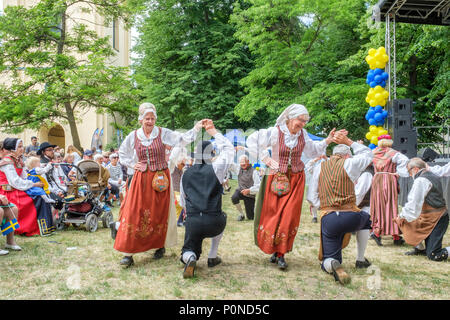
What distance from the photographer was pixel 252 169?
9.13 metres

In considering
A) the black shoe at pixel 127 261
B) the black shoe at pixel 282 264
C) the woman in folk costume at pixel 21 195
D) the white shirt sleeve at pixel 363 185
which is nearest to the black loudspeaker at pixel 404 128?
the white shirt sleeve at pixel 363 185

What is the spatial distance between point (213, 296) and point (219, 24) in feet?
62.0

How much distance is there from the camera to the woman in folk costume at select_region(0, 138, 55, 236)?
594 cm

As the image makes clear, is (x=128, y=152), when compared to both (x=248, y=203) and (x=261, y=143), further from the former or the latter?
(x=248, y=203)

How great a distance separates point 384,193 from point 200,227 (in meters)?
3.59

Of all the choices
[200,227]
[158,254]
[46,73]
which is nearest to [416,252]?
[200,227]

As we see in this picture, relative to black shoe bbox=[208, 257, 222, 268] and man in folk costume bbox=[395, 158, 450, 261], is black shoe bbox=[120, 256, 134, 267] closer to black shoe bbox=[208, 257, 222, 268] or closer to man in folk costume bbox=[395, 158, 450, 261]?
black shoe bbox=[208, 257, 222, 268]

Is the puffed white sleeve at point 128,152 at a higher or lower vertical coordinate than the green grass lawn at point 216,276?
higher

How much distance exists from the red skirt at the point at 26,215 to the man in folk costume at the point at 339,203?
5.03m

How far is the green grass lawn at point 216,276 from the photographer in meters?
3.85

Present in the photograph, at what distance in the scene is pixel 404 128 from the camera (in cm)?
900

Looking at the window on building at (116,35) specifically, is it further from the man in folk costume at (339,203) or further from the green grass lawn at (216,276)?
the man in folk costume at (339,203)

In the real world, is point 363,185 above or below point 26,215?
above

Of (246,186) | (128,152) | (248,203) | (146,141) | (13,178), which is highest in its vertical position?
(146,141)
